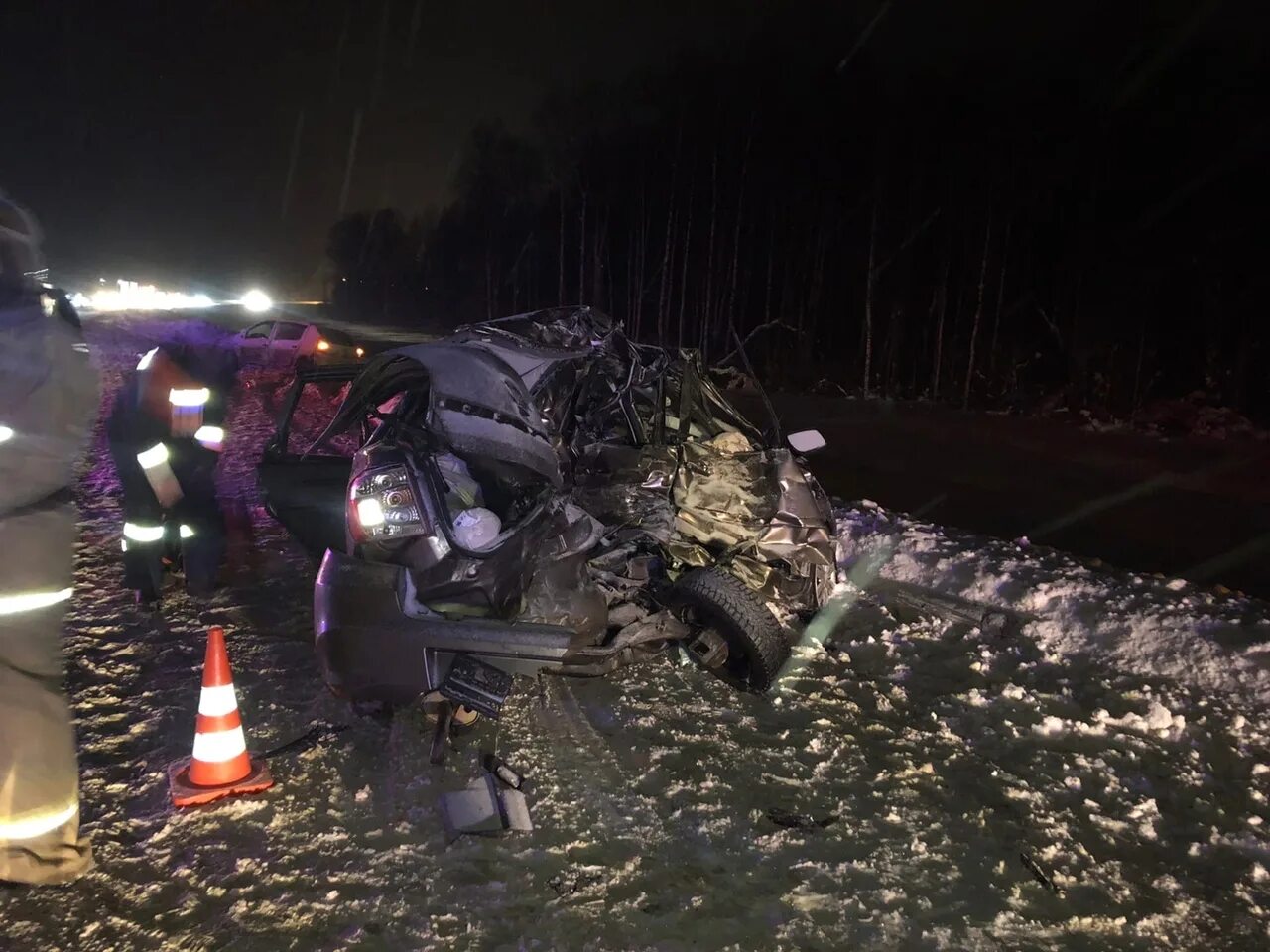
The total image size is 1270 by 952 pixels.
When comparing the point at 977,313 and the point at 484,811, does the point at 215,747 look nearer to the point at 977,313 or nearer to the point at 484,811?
the point at 484,811

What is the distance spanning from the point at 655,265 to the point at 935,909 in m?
32.4

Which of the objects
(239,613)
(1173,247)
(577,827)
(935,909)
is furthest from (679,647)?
(1173,247)

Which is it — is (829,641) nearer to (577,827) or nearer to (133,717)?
(577,827)

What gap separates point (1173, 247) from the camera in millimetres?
18500

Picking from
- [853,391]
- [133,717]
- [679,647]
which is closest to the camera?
[133,717]

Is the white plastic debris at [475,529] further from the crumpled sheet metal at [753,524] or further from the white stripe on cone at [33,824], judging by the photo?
the white stripe on cone at [33,824]

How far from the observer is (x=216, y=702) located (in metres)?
3.29

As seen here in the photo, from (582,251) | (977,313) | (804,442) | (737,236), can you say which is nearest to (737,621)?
(804,442)

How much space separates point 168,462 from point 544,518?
3440mm

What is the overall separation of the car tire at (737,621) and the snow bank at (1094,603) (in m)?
2.11

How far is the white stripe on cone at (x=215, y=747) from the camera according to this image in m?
3.24

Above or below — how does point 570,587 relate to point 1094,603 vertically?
above

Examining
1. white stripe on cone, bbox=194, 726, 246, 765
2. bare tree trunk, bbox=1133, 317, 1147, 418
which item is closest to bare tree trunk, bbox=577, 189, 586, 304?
bare tree trunk, bbox=1133, 317, 1147, 418

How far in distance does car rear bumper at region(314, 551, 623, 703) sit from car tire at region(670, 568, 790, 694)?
1.15 metres
